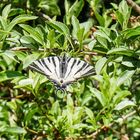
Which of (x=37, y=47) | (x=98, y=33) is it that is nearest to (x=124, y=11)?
(x=98, y=33)

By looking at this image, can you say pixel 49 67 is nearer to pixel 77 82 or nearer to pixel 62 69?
pixel 62 69

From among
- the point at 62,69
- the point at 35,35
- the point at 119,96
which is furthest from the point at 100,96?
the point at 35,35

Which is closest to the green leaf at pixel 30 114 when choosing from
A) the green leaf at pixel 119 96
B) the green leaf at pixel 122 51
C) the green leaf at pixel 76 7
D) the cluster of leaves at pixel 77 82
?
the cluster of leaves at pixel 77 82

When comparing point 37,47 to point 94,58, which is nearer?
point 37,47

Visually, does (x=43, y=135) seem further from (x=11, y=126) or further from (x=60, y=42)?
(x=60, y=42)

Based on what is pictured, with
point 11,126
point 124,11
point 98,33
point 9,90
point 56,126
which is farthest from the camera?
point 9,90

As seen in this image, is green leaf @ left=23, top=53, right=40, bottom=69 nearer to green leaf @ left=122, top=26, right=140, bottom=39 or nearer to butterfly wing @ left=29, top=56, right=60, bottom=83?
butterfly wing @ left=29, top=56, right=60, bottom=83
